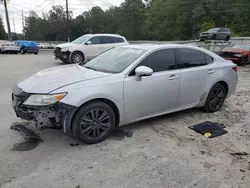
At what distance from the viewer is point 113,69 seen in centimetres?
367

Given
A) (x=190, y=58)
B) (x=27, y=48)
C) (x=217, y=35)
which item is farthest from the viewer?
(x=217, y=35)

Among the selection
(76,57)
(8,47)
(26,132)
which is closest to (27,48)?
(8,47)

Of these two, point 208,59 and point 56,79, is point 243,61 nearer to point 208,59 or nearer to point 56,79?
point 208,59

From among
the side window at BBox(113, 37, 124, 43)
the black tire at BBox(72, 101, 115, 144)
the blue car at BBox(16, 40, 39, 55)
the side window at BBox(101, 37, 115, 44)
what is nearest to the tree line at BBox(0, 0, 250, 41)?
the blue car at BBox(16, 40, 39, 55)

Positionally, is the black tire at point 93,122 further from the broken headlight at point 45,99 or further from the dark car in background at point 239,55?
the dark car in background at point 239,55

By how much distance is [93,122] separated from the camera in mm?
3311

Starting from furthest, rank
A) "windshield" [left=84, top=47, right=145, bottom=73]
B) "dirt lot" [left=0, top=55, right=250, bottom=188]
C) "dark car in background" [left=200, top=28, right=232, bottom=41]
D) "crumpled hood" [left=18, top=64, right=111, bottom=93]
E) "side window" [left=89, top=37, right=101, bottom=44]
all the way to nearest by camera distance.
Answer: "dark car in background" [left=200, top=28, right=232, bottom=41] → "side window" [left=89, top=37, right=101, bottom=44] → "windshield" [left=84, top=47, right=145, bottom=73] → "crumpled hood" [left=18, top=64, right=111, bottom=93] → "dirt lot" [left=0, top=55, right=250, bottom=188]

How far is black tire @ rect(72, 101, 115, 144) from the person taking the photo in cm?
316

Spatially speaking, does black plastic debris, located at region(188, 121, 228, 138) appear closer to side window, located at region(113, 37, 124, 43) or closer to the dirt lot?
the dirt lot

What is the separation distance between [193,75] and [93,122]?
2147 mm

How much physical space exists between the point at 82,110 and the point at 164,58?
1803 mm

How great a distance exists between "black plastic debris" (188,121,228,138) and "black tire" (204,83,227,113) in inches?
21.6

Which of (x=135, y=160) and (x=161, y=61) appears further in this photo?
(x=161, y=61)

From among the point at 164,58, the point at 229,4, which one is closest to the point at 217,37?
the point at 164,58
